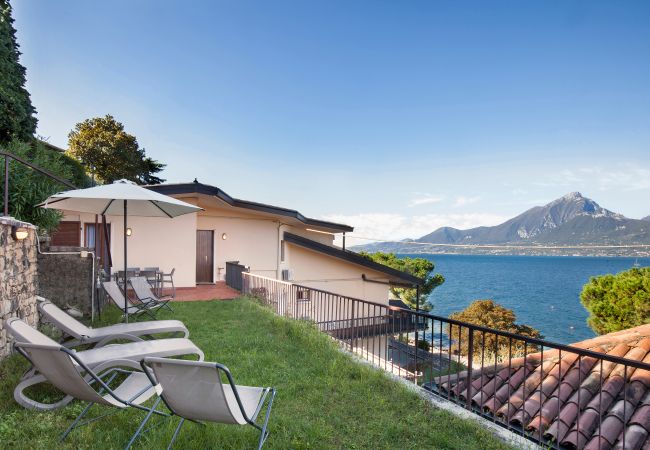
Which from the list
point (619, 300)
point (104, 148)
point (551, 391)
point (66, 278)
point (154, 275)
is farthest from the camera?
point (104, 148)

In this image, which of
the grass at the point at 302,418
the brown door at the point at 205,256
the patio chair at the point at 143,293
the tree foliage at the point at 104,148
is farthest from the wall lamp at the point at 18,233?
the tree foliage at the point at 104,148

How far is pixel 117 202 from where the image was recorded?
7.18 metres

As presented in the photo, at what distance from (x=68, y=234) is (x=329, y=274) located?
1044cm

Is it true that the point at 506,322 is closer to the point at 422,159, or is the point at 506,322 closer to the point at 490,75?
the point at 490,75

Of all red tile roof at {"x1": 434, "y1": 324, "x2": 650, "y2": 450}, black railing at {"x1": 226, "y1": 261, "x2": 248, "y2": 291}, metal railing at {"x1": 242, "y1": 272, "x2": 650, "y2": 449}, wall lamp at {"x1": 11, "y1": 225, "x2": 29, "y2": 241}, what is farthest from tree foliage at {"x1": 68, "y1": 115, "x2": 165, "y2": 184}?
red tile roof at {"x1": 434, "y1": 324, "x2": 650, "y2": 450}

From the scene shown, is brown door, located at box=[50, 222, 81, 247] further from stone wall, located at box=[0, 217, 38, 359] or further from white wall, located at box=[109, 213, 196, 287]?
stone wall, located at box=[0, 217, 38, 359]

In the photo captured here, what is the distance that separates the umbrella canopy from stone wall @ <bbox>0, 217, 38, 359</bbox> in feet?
2.25

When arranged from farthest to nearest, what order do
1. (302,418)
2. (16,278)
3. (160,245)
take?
(160,245), (16,278), (302,418)

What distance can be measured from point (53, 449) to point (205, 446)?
102 cm

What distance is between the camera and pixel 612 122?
86.9ft

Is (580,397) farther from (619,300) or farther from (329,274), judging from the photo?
(329,274)

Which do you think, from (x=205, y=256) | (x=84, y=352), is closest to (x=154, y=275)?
(x=205, y=256)

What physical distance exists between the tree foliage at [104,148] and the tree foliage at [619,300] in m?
27.1

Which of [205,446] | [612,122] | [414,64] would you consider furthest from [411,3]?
[612,122]
